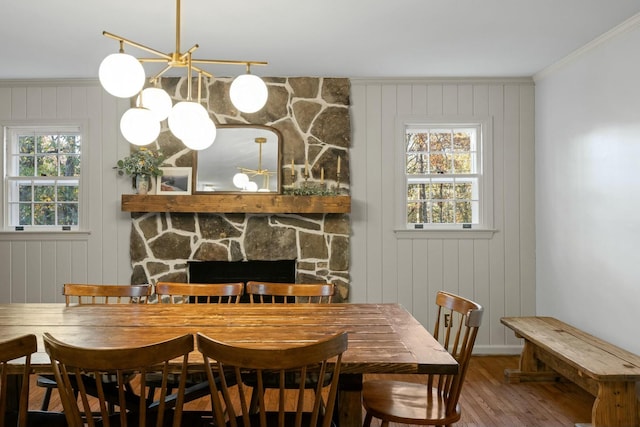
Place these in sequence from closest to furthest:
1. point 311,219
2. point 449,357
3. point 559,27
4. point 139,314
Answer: point 449,357 → point 139,314 → point 559,27 → point 311,219

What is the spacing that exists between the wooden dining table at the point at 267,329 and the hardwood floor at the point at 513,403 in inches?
40.0

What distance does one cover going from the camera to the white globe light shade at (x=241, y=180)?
4.86 metres

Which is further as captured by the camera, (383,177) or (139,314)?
(383,177)

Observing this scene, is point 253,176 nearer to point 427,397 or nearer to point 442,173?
point 442,173

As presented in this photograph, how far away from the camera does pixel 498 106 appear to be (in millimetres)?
4977

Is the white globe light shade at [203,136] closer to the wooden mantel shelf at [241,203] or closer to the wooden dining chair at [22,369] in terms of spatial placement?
the wooden dining chair at [22,369]

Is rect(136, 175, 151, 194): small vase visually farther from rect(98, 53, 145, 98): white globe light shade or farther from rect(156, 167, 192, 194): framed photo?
rect(98, 53, 145, 98): white globe light shade

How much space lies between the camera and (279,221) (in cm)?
488

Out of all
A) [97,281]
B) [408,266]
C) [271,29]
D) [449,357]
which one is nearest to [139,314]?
[449,357]

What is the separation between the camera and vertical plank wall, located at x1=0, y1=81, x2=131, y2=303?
4.91 metres

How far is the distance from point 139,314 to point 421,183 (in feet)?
10.3

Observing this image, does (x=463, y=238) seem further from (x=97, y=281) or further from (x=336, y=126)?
(x=97, y=281)

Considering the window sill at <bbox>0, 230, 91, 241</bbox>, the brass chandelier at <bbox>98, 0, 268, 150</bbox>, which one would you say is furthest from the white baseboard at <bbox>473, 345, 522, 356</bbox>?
the window sill at <bbox>0, 230, 91, 241</bbox>

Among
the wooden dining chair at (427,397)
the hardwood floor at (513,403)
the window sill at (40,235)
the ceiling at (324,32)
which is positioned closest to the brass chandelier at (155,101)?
the ceiling at (324,32)
